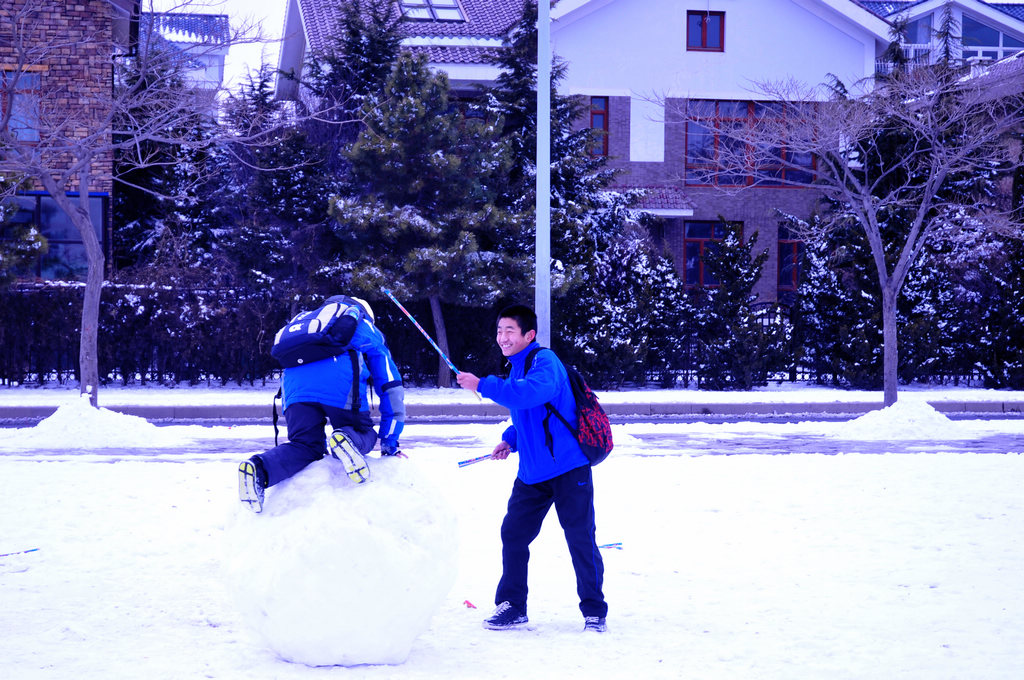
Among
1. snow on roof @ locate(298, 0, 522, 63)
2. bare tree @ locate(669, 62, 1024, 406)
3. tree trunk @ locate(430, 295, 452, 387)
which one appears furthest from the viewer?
snow on roof @ locate(298, 0, 522, 63)

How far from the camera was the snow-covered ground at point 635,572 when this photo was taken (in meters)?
4.81

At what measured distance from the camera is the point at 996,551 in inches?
280

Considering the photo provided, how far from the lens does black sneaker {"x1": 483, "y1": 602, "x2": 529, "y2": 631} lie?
539cm

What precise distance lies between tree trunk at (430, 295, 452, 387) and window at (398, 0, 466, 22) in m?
12.0

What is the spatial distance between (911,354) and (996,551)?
1659 cm

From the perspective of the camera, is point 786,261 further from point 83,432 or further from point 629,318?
point 83,432

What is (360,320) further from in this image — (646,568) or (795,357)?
(795,357)

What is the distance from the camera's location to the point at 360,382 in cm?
512

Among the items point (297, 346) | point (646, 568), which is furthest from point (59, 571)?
→ point (646, 568)

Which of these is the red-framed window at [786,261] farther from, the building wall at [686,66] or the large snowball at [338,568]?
the large snowball at [338,568]

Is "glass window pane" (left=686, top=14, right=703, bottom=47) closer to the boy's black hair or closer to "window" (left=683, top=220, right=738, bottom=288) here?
"window" (left=683, top=220, right=738, bottom=288)

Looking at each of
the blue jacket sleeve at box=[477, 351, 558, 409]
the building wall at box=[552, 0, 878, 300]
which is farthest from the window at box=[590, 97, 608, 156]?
the blue jacket sleeve at box=[477, 351, 558, 409]

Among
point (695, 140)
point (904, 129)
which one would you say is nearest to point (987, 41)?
point (695, 140)

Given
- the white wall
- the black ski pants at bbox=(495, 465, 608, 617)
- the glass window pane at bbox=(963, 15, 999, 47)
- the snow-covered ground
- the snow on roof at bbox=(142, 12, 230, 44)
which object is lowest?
the snow-covered ground
